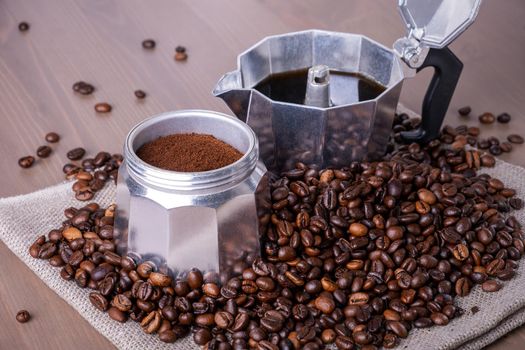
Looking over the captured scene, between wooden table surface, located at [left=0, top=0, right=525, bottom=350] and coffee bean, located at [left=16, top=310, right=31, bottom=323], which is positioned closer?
coffee bean, located at [left=16, top=310, right=31, bottom=323]

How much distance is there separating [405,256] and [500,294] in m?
0.18

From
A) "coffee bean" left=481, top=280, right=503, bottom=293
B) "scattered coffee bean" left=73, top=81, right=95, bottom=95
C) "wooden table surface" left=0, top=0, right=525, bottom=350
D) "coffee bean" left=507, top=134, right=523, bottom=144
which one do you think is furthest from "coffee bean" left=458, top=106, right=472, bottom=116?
"scattered coffee bean" left=73, top=81, right=95, bottom=95

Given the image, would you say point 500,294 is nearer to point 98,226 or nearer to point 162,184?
point 162,184

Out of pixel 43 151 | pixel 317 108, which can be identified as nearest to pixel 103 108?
pixel 43 151

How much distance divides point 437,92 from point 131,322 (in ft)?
2.71

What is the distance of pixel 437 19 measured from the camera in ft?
4.76

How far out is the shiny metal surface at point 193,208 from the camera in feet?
3.85

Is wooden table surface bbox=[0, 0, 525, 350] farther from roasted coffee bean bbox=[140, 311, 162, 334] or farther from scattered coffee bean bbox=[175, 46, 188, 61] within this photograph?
roasted coffee bean bbox=[140, 311, 162, 334]

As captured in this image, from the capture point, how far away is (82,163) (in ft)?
5.29

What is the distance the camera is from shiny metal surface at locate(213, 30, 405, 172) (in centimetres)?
142

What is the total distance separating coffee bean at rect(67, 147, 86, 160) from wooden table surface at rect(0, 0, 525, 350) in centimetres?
3

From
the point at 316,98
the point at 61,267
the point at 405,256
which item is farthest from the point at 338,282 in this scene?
the point at 61,267

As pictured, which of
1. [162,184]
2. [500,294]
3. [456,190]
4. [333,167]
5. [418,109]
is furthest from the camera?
[418,109]

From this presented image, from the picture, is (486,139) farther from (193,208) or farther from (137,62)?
(137,62)
